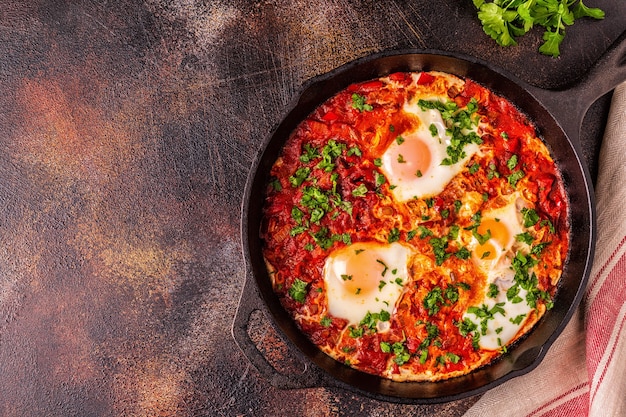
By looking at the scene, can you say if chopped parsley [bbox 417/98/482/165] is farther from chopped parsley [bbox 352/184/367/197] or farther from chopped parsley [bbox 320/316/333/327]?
chopped parsley [bbox 320/316/333/327]

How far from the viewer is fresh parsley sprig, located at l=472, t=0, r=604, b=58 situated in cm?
448

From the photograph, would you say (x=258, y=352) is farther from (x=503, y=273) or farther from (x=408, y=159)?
(x=503, y=273)

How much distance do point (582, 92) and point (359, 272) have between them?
204 centimetres

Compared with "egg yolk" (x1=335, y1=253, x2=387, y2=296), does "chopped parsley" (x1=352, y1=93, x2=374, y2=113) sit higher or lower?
higher

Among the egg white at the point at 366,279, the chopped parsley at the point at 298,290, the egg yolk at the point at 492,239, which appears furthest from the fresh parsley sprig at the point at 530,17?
the chopped parsley at the point at 298,290

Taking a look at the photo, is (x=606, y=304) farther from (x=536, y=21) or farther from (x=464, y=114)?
(x=536, y=21)

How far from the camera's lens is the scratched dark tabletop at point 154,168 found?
4.83 m

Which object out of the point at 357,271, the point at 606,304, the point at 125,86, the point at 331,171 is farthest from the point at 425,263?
the point at 125,86

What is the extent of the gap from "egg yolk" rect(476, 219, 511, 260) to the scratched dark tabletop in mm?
999

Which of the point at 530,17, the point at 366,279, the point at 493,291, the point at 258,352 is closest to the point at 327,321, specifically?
the point at 366,279

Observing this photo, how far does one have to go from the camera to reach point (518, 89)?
4.47 m

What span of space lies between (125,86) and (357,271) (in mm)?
2415

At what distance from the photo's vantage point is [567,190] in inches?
187

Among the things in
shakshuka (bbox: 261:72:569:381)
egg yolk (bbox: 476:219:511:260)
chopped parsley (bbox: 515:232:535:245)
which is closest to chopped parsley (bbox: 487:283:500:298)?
shakshuka (bbox: 261:72:569:381)
